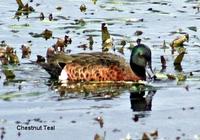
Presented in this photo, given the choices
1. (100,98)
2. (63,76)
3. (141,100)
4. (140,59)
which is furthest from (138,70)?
(100,98)

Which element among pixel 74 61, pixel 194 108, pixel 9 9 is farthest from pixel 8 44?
pixel 194 108

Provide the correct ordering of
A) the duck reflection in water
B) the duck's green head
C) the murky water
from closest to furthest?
1. the murky water
2. the duck reflection in water
3. the duck's green head

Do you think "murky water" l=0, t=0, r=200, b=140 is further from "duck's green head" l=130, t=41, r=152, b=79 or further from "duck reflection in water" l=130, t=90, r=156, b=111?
"duck's green head" l=130, t=41, r=152, b=79

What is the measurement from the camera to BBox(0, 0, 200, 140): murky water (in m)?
13.5

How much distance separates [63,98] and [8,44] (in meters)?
4.95

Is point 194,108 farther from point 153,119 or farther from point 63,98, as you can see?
point 63,98

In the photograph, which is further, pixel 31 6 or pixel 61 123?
pixel 31 6

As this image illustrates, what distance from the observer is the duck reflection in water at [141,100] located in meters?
15.1

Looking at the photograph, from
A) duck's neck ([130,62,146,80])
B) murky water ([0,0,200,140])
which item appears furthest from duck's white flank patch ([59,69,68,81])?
duck's neck ([130,62,146,80])

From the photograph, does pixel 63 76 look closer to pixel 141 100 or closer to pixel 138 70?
pixel 138 70

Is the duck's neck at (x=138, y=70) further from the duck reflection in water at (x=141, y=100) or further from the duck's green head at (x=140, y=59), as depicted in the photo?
the duck reflection in water at (x=141, y=100)

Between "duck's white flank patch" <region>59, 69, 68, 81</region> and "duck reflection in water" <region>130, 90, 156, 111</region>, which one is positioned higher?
"duck's white flank patch" <region>59, 69, 68, 81</region>

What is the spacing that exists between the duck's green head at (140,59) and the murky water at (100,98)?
1.88 feet

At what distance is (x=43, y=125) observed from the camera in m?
13.5
